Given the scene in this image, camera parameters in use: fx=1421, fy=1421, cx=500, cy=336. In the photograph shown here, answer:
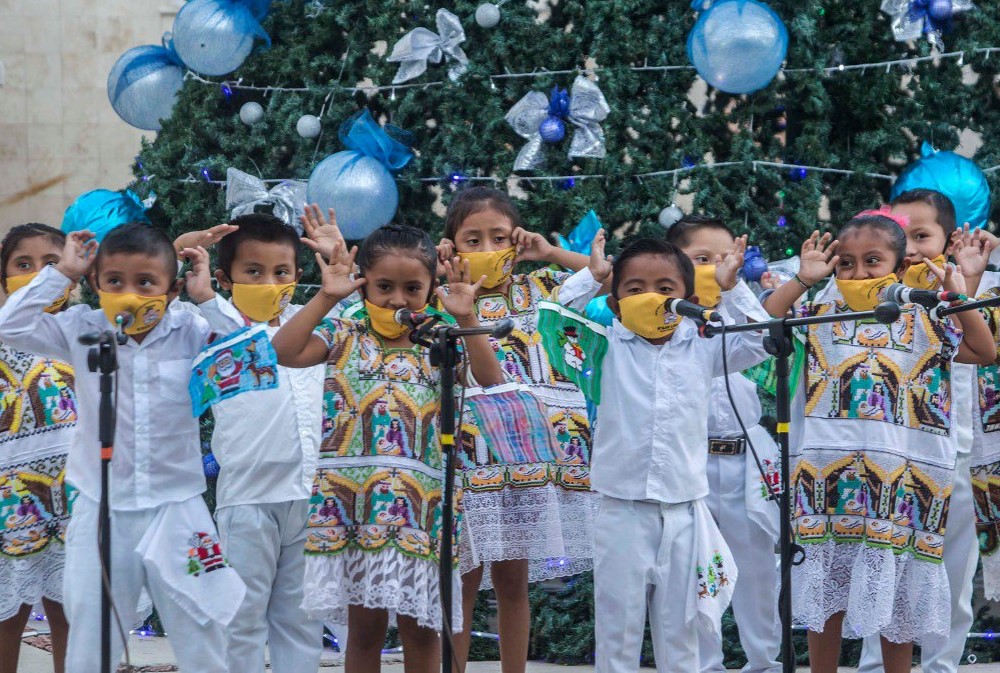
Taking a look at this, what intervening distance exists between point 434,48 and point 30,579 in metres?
2.96

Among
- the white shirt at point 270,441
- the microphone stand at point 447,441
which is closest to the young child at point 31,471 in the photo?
the white shirt at point 270,441

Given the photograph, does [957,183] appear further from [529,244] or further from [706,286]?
[529,244]

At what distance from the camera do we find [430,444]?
445cm

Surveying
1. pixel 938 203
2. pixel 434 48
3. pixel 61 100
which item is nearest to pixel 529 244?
pixel 938 203

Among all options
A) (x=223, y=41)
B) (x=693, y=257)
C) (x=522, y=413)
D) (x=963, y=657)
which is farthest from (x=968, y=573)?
(x=223, y=41)

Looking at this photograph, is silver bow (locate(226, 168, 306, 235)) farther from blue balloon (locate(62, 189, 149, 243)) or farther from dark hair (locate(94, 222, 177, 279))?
dark hair (locate(94, 222, 177, 279))

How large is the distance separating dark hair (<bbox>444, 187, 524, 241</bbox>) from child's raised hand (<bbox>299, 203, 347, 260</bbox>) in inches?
28.4

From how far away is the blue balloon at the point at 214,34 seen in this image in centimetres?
655

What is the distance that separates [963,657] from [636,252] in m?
2.88

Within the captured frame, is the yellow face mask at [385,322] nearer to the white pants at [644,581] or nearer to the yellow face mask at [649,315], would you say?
the yellow face mask at [649,315]

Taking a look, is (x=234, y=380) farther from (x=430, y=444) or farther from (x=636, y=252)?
(x=636, y=252)

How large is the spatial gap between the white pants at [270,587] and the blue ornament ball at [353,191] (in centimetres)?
167

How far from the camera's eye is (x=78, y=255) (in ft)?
14.6

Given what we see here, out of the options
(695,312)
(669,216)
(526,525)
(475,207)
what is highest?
(669,216)
